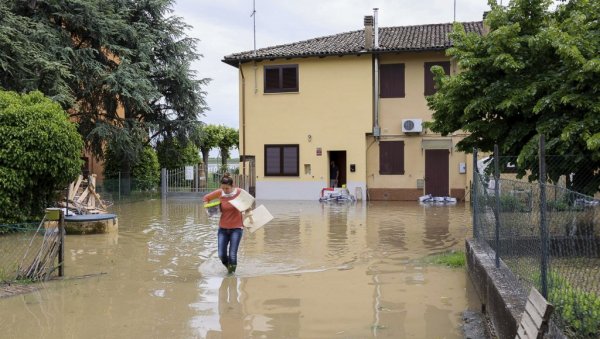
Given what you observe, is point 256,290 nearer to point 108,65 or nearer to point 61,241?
point 61,241

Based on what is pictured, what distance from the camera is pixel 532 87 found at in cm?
965

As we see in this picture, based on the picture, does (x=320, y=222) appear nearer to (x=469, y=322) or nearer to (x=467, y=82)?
(x=467, y=82)

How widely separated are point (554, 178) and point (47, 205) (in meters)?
11.4

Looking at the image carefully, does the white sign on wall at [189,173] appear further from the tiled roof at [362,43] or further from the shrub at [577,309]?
the shrub at [577,309]

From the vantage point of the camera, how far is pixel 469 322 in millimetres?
6309

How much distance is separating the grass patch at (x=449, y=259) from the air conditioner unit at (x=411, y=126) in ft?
48.4

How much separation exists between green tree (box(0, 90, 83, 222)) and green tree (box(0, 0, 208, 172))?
6.13m

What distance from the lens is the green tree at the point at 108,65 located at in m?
20.1

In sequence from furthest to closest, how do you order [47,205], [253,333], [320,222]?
1. [320,222]
2. [47,205]
3. [253,333]

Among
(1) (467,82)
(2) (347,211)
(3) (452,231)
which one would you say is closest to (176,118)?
(2) (347,211)

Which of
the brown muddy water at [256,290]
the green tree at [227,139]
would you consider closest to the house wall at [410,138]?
the brown muddy water at [256,290]

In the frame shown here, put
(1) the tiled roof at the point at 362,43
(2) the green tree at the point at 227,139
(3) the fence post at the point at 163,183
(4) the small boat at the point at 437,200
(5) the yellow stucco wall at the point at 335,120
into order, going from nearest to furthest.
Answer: (4) the small boat at the point at 437,200
(1) the tiled roof at the point at 362,43
(5) the yellow stucco wall at the point at 335,120
(3) the fence post at the point at 163,183
(2) the green tree at the point at 227,139

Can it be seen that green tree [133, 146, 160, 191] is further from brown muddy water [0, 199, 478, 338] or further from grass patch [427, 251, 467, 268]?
grass patch [427, 251, 467, 268]

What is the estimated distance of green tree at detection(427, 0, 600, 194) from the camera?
9055mm
